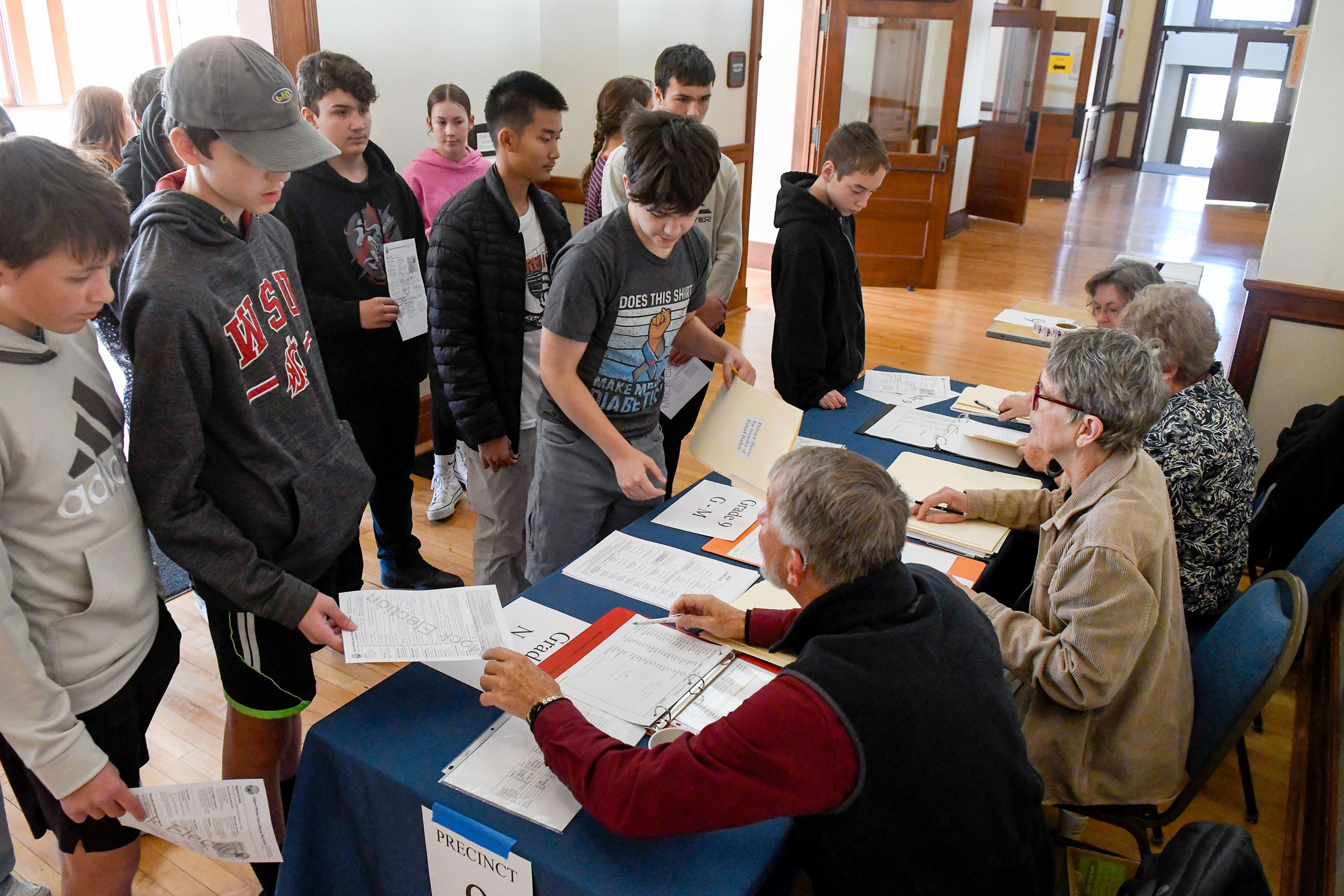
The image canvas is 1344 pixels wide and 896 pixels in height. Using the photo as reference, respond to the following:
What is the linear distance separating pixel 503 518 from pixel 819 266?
1.19m

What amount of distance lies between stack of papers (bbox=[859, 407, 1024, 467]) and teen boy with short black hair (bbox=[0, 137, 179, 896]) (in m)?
1.83

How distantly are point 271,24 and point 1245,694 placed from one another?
344 centimetres

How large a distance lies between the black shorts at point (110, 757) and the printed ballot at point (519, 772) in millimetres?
516

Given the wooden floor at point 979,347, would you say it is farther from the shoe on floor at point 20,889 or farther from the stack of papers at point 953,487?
the stack of papers at point 953,487

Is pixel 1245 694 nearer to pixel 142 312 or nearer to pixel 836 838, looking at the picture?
pixel 836 838

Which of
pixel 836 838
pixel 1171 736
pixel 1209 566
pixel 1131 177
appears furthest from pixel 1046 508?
pixel 1131 177

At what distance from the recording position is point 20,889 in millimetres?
1861

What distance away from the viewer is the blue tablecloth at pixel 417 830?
1128mm

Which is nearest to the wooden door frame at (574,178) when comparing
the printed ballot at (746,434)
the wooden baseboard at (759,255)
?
the wooden baseboard at (759,255)

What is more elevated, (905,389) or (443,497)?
(905,389)

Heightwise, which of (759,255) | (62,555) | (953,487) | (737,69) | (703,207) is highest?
(737,69)

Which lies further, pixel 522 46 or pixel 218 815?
pixel 522 46

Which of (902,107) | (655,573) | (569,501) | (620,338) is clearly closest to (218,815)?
(655,573)

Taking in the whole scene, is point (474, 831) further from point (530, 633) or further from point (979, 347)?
point (979, 347)
